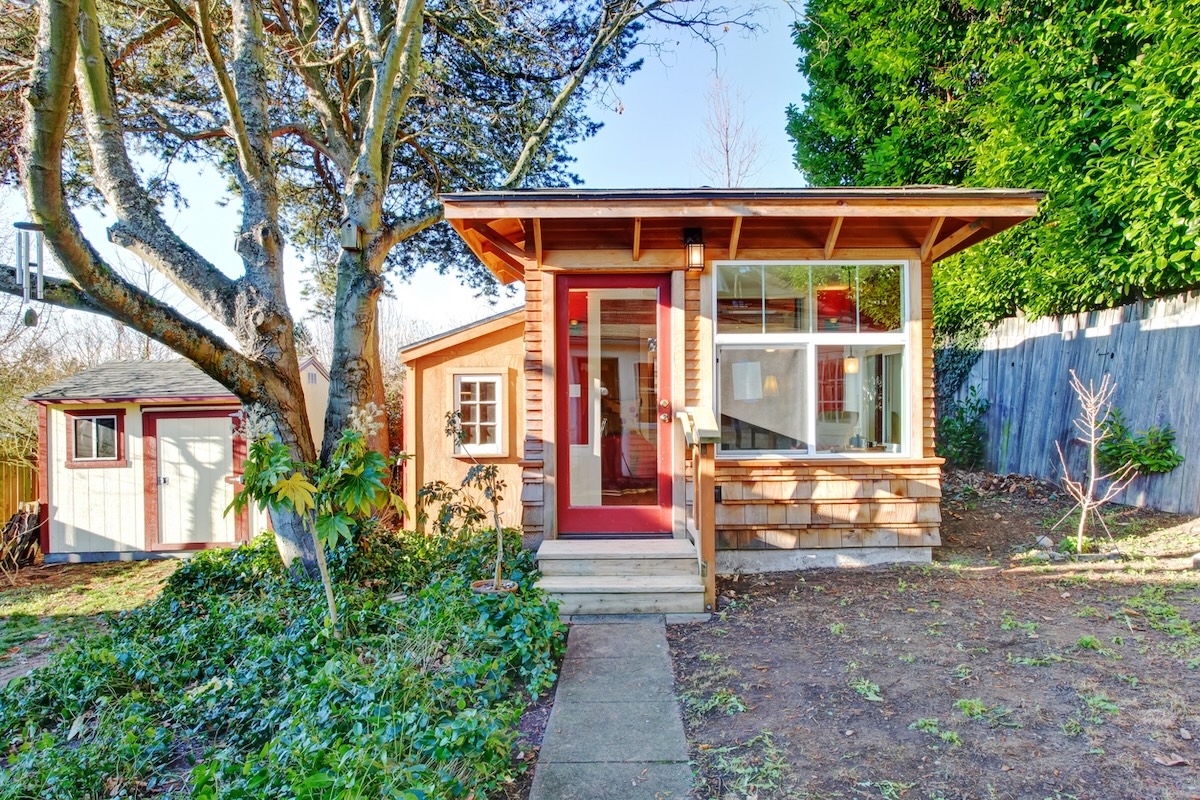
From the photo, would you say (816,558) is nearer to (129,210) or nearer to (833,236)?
(833,236)

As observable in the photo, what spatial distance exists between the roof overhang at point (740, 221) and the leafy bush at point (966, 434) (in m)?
3.61

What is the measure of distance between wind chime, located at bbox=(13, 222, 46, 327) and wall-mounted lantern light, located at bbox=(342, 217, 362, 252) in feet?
6.78

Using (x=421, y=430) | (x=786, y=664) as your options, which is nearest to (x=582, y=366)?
(x=786, y=664)

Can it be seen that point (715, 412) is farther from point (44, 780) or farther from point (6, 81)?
point (6, 81)

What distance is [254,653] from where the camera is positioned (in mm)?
3193

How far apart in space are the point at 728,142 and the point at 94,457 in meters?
12.9

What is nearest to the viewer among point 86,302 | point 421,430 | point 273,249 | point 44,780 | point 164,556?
point 44,780

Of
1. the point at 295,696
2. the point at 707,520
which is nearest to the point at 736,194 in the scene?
the point at 707,520

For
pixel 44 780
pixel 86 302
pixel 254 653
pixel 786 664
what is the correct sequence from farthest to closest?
pixel 86 302 < pixel 254 653 < pixel 786 664 < pixel 44 780

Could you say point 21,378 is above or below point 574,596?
above

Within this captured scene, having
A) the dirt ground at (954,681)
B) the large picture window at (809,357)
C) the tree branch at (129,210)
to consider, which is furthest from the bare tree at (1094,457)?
the tree branch at (129,210)

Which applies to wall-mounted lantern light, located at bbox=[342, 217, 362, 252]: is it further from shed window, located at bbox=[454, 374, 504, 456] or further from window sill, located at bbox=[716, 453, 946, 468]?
window sill, located at bbox=[716, 453, 946, 468]

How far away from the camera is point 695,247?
433 cm

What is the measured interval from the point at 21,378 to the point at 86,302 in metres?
9.34
